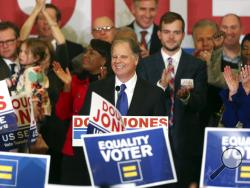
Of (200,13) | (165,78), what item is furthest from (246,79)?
(200,13)

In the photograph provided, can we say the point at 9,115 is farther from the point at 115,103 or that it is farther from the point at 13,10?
the point at 13,10

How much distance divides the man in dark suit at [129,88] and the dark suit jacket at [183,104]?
0.75m

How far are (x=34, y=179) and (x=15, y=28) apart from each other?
2.48 m

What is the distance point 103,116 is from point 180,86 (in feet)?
4.35

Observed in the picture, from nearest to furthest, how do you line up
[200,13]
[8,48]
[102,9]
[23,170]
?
[23,170], [8,48], [200,13], [102,9]

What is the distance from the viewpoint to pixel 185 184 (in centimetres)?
688

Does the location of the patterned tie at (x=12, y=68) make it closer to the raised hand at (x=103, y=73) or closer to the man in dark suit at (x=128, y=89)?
the raised hand at (x=103, y=73)

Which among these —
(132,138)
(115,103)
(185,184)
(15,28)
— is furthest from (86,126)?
(15,28)

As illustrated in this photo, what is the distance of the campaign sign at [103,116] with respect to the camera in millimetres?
5559

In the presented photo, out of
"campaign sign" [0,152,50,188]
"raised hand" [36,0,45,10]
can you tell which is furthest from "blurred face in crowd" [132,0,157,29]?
"campaign sign" [0,152,50,188]

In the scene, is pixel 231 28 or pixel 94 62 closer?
pixel 94 62

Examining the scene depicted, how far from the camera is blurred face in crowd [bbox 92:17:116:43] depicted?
295 inches

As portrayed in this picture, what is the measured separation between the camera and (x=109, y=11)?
27.5 ft

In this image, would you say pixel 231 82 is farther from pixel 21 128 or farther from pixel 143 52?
pixel 21 128
